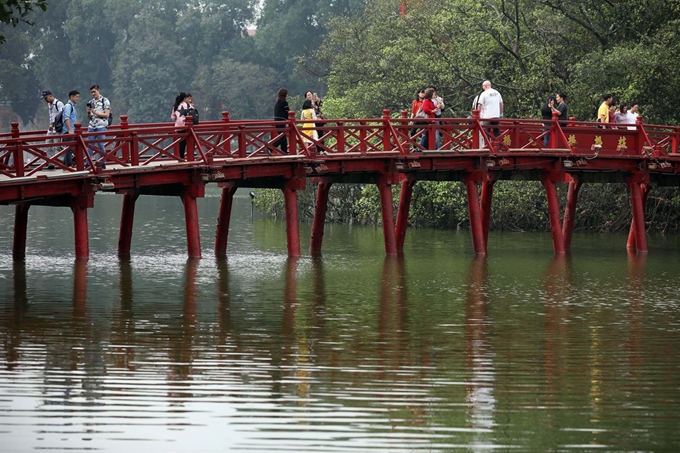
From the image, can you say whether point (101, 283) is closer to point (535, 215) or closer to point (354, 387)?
point (354, 387)

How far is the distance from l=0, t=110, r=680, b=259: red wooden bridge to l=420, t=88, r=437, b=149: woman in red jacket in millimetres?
127

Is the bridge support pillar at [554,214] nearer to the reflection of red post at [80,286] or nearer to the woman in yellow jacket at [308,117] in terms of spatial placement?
the woman in yellow jacket at [308,117]

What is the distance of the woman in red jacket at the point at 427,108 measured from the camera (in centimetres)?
3400

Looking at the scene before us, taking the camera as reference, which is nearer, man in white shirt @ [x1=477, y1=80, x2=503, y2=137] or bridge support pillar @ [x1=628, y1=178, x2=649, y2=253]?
man in white shirt @ [x1=477, y1=80, x2=503, y2=137]

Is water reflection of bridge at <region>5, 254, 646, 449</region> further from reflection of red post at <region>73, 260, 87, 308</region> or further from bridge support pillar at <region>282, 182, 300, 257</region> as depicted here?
bridge support pillar at <region>282, 182, 300, 257</region>

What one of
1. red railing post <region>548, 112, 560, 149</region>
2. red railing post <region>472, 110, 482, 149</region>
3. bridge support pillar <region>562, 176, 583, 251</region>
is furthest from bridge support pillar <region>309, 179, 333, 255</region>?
bridge support pillar <region>562, 176, 583, 251</region>

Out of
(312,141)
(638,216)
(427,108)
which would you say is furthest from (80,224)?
(638,216)

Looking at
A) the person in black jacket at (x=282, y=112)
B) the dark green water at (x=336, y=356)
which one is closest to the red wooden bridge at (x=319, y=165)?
the person in black jacket at (x=282, y=112)

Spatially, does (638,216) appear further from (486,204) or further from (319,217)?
(319,217)

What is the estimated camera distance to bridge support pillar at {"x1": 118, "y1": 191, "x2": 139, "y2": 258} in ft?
107

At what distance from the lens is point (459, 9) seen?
1957 inches

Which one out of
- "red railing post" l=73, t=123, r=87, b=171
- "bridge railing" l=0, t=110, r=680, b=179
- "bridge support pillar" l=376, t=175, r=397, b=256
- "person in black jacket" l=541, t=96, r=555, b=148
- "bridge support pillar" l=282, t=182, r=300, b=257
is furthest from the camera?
"person in black jacket" l=541, t=96, r=555, b=148

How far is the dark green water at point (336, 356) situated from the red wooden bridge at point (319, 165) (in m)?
1.61

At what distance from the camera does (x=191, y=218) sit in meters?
31.1
